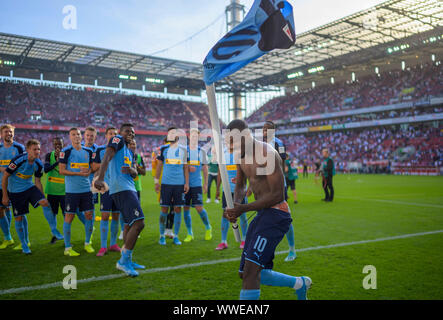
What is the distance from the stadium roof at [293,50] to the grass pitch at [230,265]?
93.7 ft

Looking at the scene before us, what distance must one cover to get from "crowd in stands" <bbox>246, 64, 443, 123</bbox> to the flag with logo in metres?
41.7

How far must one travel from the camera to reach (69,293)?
4008 millimetres

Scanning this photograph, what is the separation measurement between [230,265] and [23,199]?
13.8 ft

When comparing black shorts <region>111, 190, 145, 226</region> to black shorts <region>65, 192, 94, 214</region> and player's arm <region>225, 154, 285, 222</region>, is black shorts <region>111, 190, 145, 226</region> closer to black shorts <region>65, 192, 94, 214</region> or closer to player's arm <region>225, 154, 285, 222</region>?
black shorts <region>65, 192, 94, 214</region>

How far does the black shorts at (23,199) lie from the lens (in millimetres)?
6215

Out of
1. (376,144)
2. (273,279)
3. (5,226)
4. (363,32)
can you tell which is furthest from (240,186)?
(376,144)

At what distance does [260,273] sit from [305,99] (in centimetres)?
5519

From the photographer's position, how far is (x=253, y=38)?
3760 millimetres

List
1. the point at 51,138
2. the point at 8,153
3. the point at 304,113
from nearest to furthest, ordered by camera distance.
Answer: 1. the point at 8,153
2. the point at 51,138
3. the point at 304,113

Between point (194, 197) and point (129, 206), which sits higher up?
point (129, 206)

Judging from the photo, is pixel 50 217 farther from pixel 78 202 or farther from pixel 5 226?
pixel 78 202

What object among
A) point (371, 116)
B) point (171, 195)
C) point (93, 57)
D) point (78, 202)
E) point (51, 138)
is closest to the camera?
point (78, 202)

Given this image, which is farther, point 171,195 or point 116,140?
point 171,195

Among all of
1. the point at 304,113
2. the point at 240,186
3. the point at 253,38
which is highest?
the point at 304,113
